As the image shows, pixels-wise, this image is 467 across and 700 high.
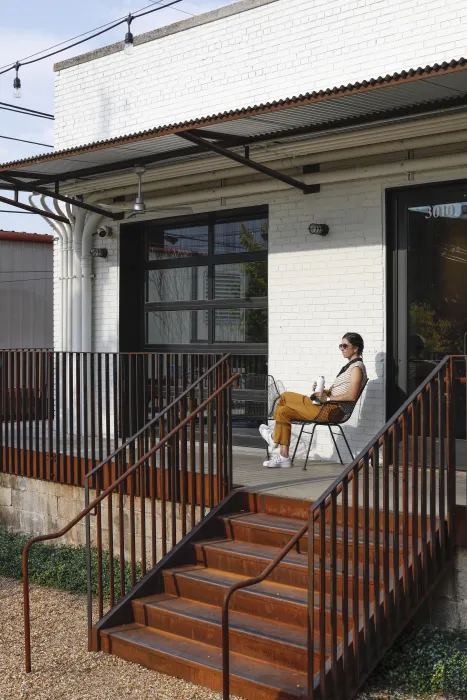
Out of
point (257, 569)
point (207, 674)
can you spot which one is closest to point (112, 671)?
point (207, 674)

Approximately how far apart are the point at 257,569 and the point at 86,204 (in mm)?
5744

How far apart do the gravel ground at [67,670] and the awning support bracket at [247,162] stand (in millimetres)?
3921

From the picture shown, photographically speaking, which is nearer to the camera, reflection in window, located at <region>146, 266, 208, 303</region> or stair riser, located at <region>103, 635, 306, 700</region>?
A: stair riser, located at <region>103, 635, 306, 700</region>

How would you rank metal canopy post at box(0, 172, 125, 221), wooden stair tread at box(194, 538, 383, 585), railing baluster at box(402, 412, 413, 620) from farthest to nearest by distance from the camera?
metal canopy post at box(0, 172, 125, 221) < wooden stair tread at box(194, 538, 383, 585) < railing baluster at box(402, 412, 413, 620)

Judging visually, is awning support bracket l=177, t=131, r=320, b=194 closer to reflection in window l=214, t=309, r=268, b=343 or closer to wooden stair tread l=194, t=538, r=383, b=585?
reflection in window l=214, t=309, r=268, b=343

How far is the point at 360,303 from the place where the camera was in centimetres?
832

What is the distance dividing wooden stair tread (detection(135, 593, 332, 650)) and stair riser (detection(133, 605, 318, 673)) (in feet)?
0.07

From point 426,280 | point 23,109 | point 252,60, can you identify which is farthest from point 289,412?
point 23,109

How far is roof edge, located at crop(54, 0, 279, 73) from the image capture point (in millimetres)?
9453

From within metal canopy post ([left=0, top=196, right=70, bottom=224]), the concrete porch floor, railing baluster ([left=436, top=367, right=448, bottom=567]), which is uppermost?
metal canopy post ([left=0, top=196, right=70, bottom=224])

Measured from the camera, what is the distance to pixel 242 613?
5.77m

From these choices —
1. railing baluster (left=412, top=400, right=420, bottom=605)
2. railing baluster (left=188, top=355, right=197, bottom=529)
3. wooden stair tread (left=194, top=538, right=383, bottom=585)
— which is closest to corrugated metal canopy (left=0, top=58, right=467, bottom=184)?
railing baluster (left=188, top=355, right=197, bottom=529)

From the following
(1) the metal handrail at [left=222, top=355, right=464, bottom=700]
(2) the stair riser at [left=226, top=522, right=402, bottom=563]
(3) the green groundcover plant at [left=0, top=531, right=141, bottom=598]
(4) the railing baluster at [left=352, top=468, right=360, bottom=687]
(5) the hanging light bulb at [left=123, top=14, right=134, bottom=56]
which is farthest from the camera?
(5) the hanging light bulb at [left=123, top=14, right=134, bottom=56]

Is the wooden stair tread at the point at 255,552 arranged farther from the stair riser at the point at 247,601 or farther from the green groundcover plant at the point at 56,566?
the green groundcover plant at the point at 56,566
